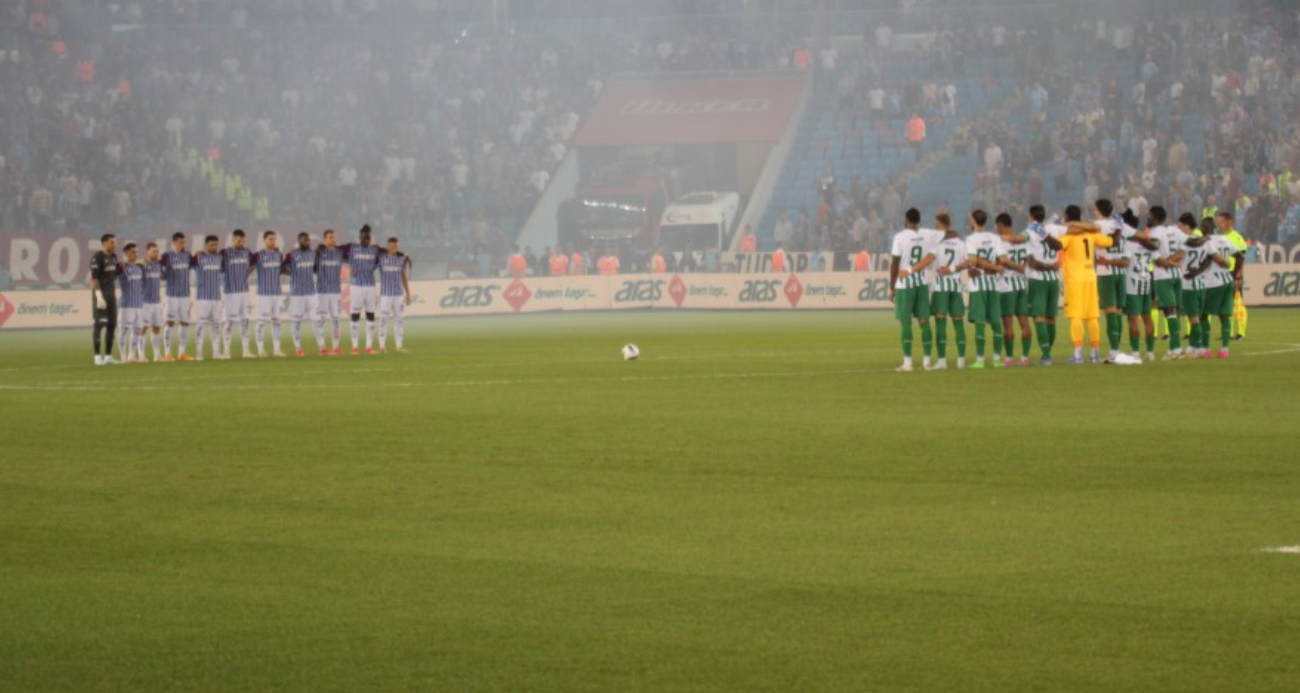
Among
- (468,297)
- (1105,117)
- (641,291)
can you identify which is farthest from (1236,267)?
(468,297)

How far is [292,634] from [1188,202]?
43.3m

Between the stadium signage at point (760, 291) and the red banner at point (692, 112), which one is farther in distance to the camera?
the red banner at point (692, 112)

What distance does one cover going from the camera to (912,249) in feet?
79.5

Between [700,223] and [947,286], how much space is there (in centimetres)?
3371

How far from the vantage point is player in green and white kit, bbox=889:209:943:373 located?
79.0 ft

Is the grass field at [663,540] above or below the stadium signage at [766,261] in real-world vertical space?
below

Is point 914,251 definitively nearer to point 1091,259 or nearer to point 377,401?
point 1091,259

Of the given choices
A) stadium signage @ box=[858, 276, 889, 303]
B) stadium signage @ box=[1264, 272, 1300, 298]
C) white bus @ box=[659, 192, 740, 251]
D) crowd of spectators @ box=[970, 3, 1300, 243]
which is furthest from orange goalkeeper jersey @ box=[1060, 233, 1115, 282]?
white bus @ box=[659, 192, 740, 251]

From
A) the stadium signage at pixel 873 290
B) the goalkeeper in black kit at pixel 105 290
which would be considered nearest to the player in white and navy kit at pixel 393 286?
the goalkeeper in black kit at pixel 105 290

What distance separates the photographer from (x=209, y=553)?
10719 mm

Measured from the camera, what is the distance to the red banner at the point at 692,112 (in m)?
61.2

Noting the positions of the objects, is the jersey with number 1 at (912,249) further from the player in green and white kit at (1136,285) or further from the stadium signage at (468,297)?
the stadium signage at (468,297)

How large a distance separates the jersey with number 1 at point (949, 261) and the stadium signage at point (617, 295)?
25.2 meters

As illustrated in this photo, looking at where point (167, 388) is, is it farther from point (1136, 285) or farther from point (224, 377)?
point (1136, 285)
